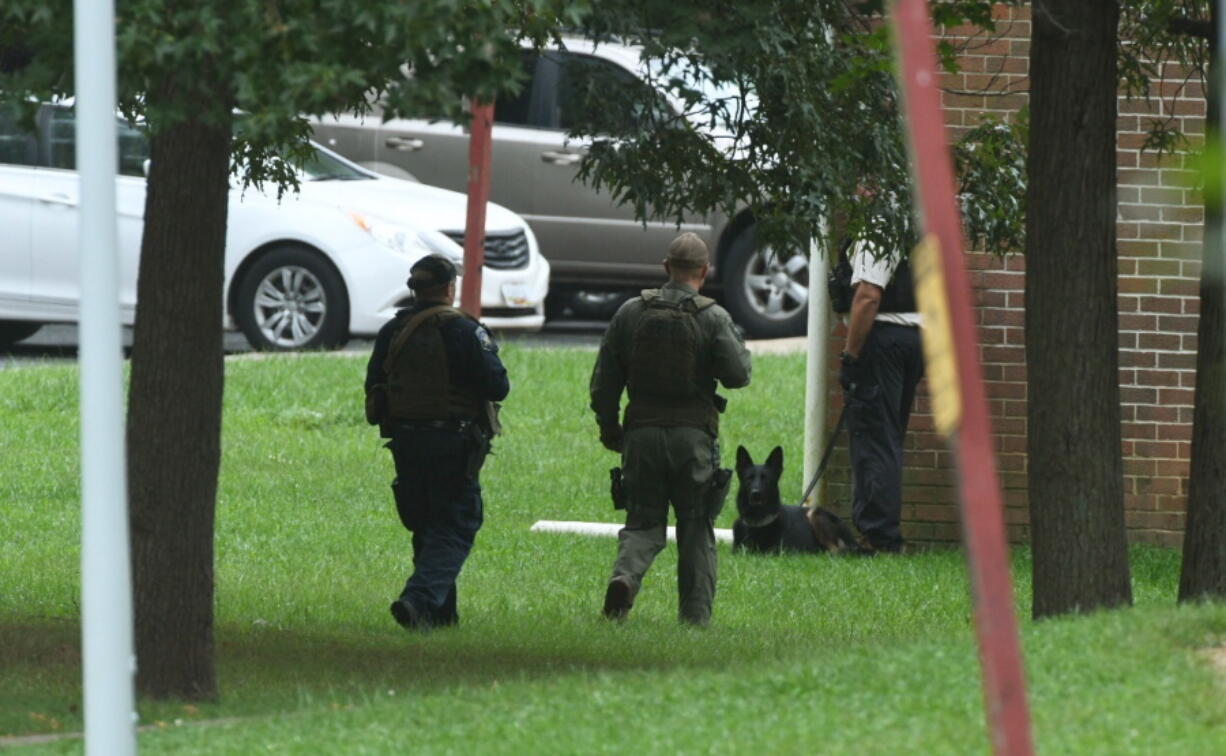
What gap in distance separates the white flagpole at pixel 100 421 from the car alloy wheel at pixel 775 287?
13817 millimetres

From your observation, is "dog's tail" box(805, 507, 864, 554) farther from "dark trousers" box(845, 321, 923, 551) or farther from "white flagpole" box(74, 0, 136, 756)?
"white flagpole" box(74, 0, 136, 756)

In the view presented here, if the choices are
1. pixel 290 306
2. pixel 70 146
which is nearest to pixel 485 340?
pixel 70 146

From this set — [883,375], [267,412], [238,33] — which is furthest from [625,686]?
[267,412]

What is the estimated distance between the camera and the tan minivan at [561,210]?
18812 mm

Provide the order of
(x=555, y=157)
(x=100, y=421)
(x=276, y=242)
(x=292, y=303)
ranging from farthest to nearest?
1. (x=555, y=157)
2. (x=292, y=303)
3. (x=276, y=242)
4. (x=100, y=421)

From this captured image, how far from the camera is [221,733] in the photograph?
21.2 ft

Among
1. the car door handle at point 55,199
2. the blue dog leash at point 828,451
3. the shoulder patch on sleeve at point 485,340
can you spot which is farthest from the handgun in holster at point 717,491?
the car door handle at point 55,199

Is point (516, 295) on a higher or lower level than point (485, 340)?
lower

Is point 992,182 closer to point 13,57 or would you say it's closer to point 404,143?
point 13,57

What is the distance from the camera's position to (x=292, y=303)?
17.0 meters

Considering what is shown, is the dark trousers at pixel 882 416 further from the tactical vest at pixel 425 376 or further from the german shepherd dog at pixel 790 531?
the tactical vest at pixel 425 376

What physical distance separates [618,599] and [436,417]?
1.16m

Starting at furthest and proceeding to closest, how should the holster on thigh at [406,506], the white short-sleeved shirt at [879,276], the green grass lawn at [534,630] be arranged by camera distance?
the white short-sleeved shirt at [879,276], the holster on thigh at [406,506], the green grass lawn at [534,630]

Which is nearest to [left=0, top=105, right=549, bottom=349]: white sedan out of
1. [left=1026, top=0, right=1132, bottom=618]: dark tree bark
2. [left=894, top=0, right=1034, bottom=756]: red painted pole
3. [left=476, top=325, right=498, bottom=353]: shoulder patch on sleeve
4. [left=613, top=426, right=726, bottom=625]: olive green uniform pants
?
[left=613, top=426, right=726, bottom=625]: olive green uniform pants
